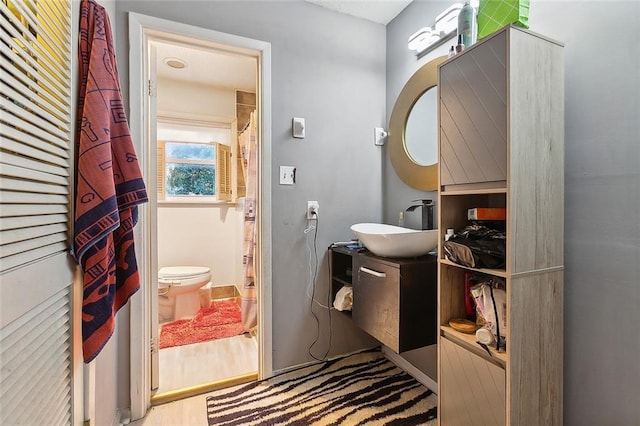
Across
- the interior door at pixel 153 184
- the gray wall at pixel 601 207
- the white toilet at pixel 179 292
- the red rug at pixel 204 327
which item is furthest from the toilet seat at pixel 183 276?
the gray wall at pixel 601 207

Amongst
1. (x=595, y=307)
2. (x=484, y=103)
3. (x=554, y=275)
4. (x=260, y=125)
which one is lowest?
(x=595, y=307)

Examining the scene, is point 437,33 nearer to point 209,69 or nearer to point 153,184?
point 153,184

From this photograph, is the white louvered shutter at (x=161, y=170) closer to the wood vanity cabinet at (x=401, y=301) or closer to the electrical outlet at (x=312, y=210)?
the electrical outlet at (x=312, y=210)

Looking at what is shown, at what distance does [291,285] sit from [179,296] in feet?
4.56

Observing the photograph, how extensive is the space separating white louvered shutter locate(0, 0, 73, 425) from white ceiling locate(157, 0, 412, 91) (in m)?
1.17

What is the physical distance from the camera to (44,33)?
77 centimetres

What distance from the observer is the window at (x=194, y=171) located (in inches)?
134

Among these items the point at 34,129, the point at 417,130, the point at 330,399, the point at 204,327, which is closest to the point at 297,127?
the point at 417,130

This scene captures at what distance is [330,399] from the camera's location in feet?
5.70

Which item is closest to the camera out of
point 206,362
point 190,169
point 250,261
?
point 206,362

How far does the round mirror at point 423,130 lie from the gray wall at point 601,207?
0.63m

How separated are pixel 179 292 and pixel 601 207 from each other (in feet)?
9.62

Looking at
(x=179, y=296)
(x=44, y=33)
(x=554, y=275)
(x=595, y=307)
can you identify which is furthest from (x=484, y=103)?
(x=179, y=296)

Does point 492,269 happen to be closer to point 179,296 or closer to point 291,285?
point 291,285
